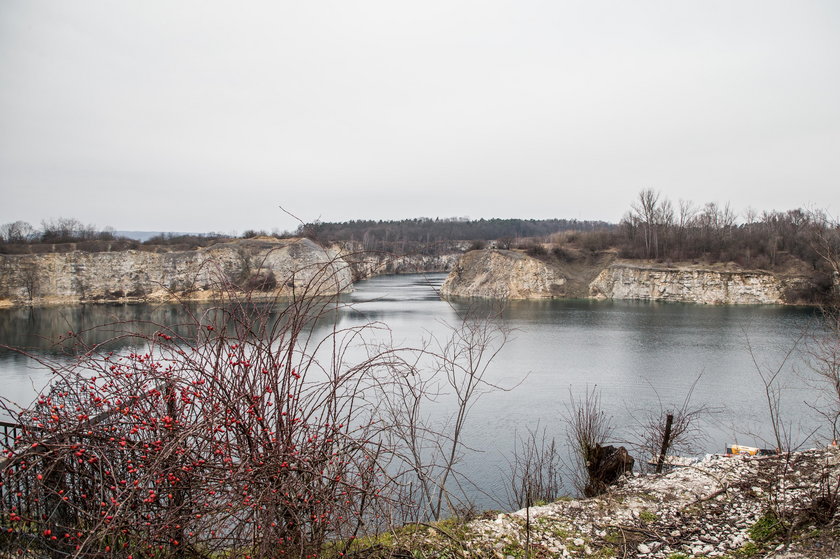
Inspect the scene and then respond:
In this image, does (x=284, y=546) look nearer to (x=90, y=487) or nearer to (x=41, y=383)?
(x=90, y=487)

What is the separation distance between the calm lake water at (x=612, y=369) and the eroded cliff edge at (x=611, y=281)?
8.93 meters

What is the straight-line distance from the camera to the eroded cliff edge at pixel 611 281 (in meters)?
45.6

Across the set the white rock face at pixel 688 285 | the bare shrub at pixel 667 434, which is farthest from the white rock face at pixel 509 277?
the bare shrub at pixel 667 434

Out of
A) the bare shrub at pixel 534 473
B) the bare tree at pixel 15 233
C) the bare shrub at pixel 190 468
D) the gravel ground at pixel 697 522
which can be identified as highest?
the bare tree at pixel 15 233

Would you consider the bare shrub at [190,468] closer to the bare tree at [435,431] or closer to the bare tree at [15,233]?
the bare tree at [435,431]

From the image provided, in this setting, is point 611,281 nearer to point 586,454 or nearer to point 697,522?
point 586,454

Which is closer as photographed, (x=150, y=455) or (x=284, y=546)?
(x=150, y=455)

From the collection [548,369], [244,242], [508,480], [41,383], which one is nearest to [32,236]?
[244,242]

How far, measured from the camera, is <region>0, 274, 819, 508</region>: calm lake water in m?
11.8

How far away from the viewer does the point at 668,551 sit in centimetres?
441

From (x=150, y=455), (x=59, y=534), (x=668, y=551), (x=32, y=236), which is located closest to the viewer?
(x=150, y=455)

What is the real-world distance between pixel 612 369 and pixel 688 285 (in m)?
35.4

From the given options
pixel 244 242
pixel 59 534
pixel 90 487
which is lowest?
pixel 59 534

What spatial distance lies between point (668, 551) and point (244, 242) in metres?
57.5
